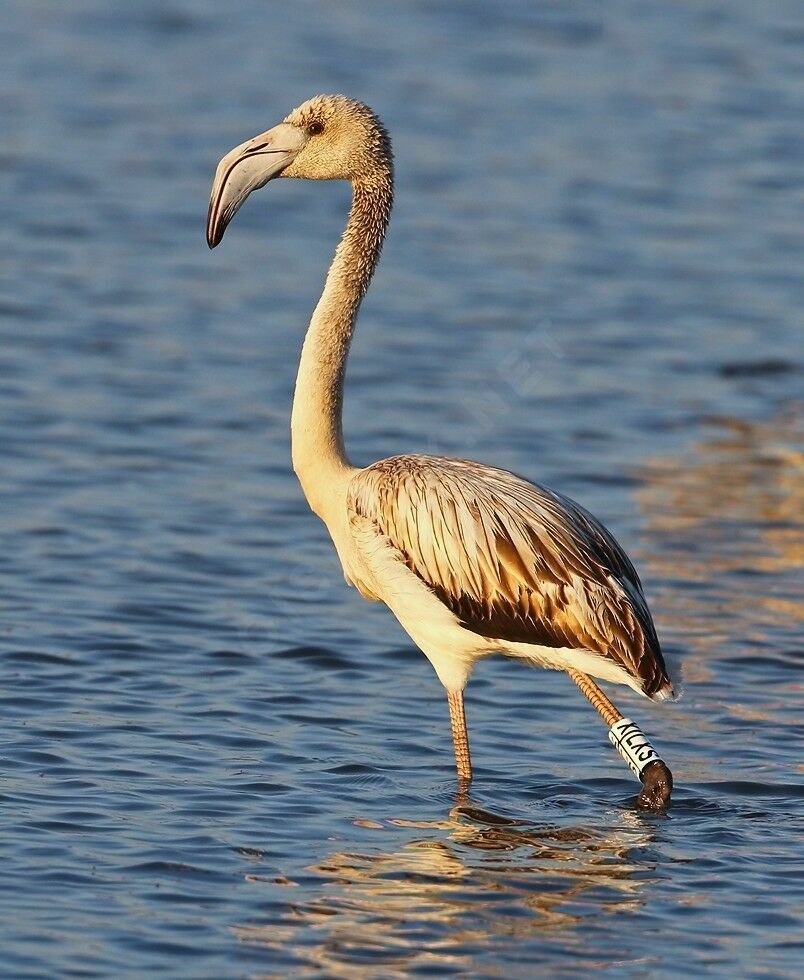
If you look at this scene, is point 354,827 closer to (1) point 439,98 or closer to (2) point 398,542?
(2) point 398,542

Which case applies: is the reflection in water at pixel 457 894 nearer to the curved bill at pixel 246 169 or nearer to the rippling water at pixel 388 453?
the rippling water at pixel 388 453

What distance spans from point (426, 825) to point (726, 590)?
390 cm

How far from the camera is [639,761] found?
29.0 ft

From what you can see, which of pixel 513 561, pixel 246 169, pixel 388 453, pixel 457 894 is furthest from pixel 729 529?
pixel 457 894

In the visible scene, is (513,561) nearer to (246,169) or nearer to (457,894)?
(457,894)

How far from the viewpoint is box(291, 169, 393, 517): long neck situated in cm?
932

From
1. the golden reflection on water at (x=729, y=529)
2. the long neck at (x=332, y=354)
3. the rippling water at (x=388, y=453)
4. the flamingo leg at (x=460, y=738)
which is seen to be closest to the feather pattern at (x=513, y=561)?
the long neck at (x=332, y=354)

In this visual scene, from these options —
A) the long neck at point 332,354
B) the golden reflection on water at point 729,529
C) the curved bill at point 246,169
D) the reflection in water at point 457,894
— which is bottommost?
the reflection in water at point 457,894

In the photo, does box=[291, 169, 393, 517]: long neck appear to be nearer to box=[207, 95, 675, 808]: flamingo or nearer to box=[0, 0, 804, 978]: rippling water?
box=[207, 95, 675, 808]: flamingo

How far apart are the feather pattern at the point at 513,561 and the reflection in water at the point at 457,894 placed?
794 millimetres

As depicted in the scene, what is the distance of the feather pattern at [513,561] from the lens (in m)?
8.84

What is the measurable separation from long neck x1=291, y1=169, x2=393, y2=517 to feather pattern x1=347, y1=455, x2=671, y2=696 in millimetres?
188

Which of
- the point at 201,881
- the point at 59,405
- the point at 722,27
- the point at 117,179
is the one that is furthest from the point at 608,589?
the point at 722,27

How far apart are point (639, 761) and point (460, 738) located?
80 centimetres
